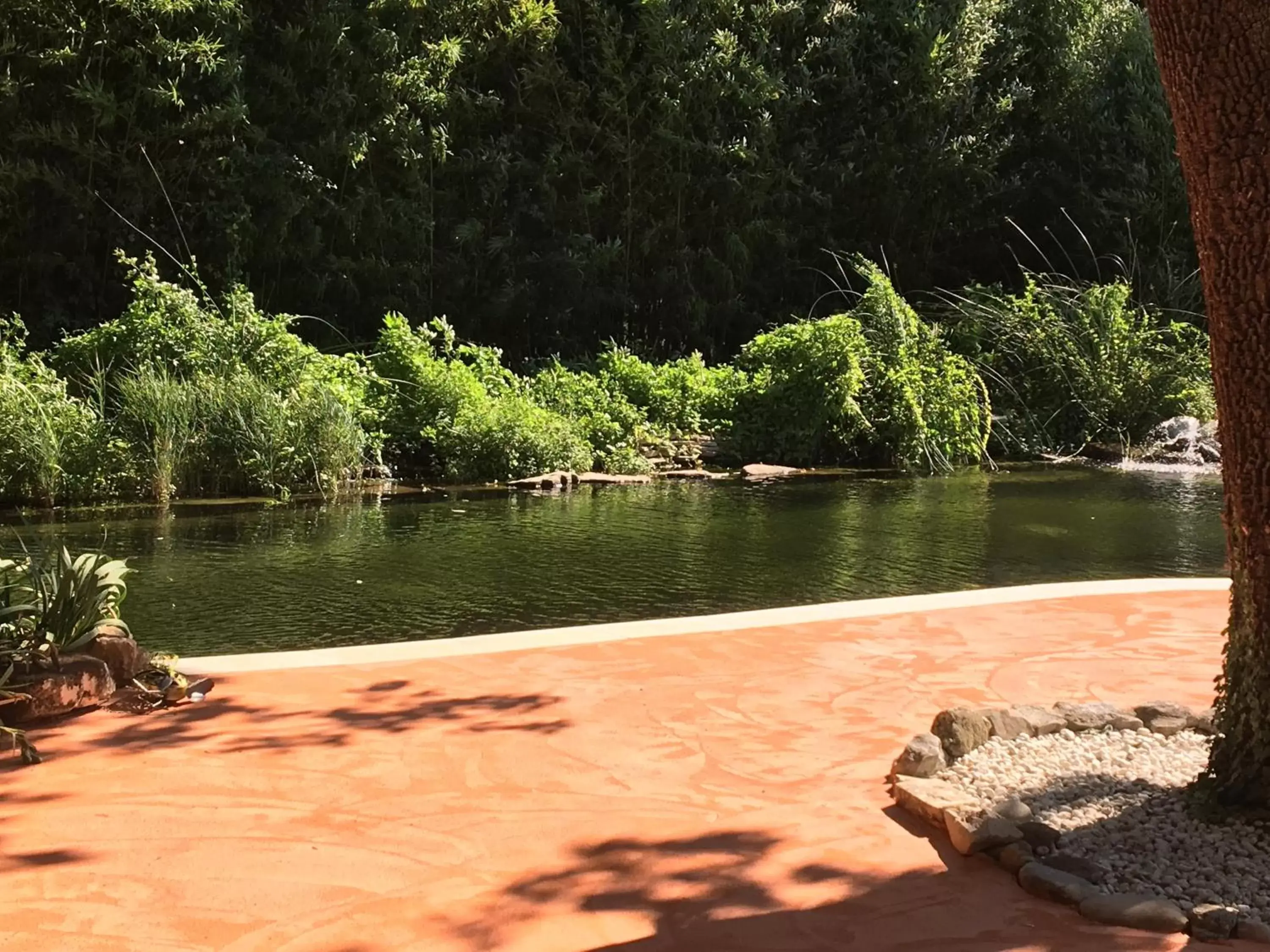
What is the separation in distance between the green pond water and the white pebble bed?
2466 mm

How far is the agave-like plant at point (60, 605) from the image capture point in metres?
3.75

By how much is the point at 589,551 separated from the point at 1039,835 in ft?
14.9

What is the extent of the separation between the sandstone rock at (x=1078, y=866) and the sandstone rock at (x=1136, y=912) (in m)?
0.11

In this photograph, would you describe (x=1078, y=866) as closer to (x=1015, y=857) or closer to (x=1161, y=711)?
(x=1015, y=857)

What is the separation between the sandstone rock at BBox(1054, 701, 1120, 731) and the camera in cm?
344

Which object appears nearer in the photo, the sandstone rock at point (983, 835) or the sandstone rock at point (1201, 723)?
the sandstone rock at point (983, 835)

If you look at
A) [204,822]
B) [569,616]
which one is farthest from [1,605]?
[569,616]

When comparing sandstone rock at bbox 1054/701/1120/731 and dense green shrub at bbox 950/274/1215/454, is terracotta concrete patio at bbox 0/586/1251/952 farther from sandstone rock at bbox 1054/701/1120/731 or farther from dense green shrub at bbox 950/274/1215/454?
dense green shrub at bbox 950/274/1215/454

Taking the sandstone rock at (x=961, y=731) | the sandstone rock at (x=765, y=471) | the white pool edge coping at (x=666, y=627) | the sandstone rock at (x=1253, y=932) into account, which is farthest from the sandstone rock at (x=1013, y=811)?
the sandstone rock at (x=765, y=471)

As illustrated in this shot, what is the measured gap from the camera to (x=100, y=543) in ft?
23.8

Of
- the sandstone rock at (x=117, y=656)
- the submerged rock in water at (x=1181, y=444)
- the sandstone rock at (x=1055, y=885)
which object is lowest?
the sandstone rock at (x=1055, y=885)

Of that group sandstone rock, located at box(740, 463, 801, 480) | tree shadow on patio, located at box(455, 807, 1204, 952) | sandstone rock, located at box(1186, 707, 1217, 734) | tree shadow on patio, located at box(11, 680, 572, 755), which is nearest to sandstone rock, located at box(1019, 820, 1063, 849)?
tree shadow on patio, located at box(455, 807, 1204, 952)

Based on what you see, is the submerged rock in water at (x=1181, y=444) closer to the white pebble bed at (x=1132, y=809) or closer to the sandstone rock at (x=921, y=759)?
the white pebble bed at (x=1132, y=809)

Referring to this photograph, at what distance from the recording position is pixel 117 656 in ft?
12.6
